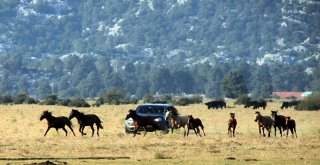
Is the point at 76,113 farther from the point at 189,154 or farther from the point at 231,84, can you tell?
the point at 231,84

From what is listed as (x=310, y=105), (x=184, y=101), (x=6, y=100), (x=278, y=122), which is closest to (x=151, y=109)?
(x=278, y=122)

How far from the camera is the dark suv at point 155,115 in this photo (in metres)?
49.7

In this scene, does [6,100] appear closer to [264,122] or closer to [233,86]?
[233,86]

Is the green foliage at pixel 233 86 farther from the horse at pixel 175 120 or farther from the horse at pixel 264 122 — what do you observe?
the horse at pixel 264 122

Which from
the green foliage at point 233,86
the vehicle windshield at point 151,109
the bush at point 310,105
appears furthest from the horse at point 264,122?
the green foliage at point 233,86

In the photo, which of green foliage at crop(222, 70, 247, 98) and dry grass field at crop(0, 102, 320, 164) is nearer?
dry grass field at crop(0, 102, 320, 164)

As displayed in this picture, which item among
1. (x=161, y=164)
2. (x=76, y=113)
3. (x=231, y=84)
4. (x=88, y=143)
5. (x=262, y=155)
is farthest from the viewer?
(x=231, y=84)

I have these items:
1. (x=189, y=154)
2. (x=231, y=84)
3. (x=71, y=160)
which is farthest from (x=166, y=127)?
(x=231, y=84)

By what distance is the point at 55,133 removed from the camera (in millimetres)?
51312

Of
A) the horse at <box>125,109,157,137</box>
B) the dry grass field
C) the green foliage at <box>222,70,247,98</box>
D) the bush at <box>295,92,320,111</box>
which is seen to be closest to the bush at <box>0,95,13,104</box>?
the bush at <box>295,92,320,111</box>

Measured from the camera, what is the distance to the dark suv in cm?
4969

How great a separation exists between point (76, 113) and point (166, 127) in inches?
177

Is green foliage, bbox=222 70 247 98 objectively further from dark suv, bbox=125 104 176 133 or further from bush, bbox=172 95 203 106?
dark suv, bbox=125 104 176 133

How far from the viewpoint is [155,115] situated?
50.5 metres
